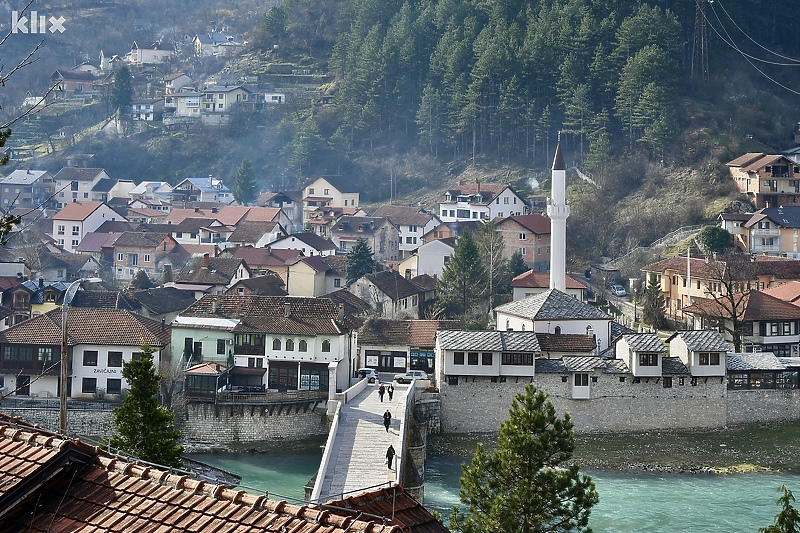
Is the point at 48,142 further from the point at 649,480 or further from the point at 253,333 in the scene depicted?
the point at 649,480

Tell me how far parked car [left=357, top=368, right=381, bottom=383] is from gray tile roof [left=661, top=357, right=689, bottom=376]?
8.40m

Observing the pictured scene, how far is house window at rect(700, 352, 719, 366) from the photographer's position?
3638 centimetres

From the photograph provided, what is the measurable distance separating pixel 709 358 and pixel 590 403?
11.9 feet

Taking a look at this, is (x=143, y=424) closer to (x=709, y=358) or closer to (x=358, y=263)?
(x=709, y=358)

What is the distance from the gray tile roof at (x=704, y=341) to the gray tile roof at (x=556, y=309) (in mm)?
3639

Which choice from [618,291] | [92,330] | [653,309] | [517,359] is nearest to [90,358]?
[92,330]

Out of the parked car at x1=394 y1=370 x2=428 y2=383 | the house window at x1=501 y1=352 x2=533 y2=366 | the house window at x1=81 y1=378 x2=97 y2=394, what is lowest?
the house window at x1=81 y1=378 x2=97 y2=394

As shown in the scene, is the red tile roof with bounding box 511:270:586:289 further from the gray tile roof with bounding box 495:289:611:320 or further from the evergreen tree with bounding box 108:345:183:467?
the evergreen tree with bounding box 108:345:183:467

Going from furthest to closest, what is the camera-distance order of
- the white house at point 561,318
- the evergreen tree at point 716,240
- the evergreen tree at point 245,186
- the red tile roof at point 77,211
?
the evergreen tree at point 245,186 → the red tile roof at point 77,211 → the evergreen tree at point 716,240 → the white house at point 561,318

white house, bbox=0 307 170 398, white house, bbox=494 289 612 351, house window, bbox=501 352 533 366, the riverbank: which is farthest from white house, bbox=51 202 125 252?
the riverbank

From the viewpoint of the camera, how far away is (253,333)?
38.5 meters

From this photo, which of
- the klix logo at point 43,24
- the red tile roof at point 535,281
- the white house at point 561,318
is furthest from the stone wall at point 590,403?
the klix logo at point 43,24

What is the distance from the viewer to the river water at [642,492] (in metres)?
27.1

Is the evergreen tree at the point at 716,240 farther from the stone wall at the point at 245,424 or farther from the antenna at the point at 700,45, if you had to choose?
the stone wall at the point at 245,424
